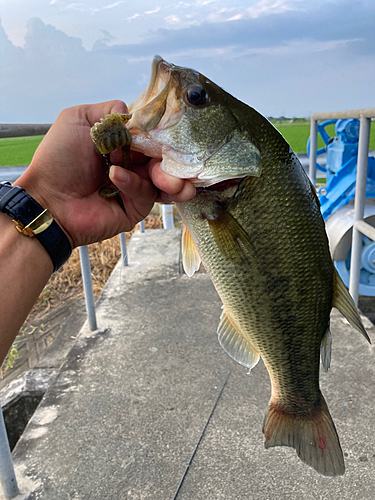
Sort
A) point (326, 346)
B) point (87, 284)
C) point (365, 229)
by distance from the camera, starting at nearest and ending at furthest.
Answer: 1. point (326, 346)
2. point (365, 229)
3. point (87, 284)

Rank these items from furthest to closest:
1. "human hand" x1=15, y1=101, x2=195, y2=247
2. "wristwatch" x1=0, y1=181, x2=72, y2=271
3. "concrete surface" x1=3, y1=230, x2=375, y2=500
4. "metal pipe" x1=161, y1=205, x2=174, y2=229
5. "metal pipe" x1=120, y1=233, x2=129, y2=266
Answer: "metal pipe" x1=161, y1=205, x2=174, y2=229 < "metal pipe" x1=120, y1=233, x2=129, y2=266 < "concrete surface" x1=3, y1=230, x2=375, y2=500 < "human hand" x1=15, y1=101, x2=195, y2=247 < "wristwatch" x1=0, y1=181, x2=72, y2=271

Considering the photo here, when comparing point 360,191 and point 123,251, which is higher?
point 360,191

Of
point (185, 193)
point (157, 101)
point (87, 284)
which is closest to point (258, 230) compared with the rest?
point (185, 193)

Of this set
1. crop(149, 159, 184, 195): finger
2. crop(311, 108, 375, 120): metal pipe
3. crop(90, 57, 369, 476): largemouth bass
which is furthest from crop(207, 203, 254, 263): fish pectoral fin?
crop(311, 108, 375, 120): metal pipe

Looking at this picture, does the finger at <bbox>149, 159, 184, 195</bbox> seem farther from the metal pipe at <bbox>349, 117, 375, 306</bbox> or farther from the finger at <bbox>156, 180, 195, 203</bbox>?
the metal pipe at <bbox>349, 117, 375, 306</bbox>

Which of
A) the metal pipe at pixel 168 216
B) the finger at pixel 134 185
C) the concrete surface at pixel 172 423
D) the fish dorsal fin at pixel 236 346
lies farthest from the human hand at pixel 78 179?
the metal pipe at pixel 168 216

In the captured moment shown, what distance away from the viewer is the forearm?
3.89ft

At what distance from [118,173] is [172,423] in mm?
1517

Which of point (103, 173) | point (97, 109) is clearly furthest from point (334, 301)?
point (97, 109)

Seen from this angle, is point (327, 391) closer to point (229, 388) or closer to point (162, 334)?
point (229, 388)

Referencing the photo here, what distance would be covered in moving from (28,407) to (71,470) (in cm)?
101

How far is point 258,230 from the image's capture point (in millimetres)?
1191

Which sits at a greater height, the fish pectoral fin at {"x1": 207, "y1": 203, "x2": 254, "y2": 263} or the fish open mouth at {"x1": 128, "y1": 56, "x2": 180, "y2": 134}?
the fish open mouth at {"x1": 128, "y1": 56, "x2": 180, "y2": 134}

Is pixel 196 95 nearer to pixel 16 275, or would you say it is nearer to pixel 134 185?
pixel 134 185
